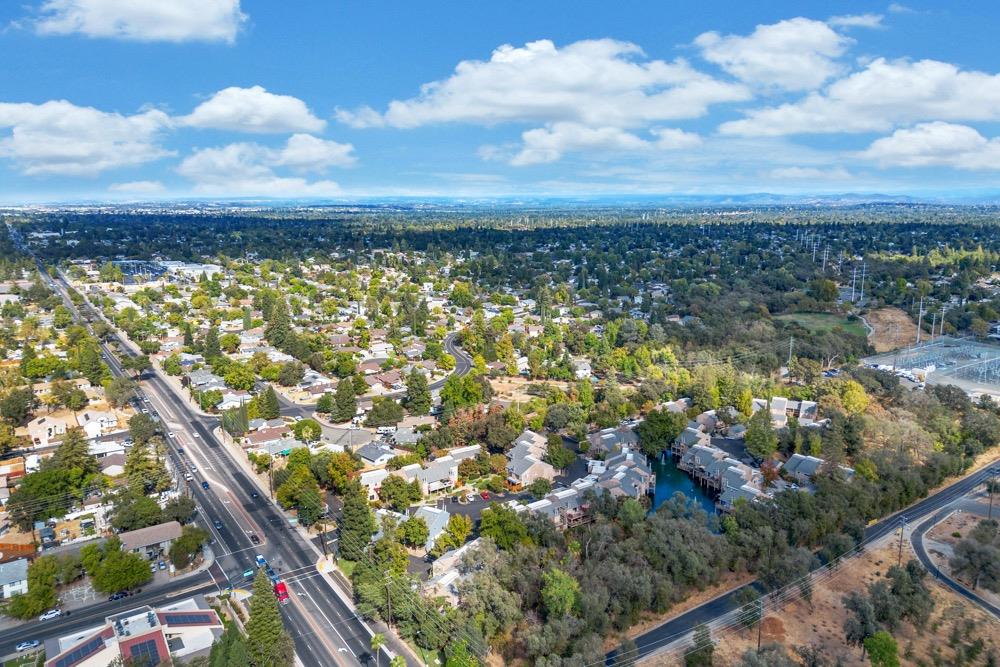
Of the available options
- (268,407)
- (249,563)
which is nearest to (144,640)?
(249,563)

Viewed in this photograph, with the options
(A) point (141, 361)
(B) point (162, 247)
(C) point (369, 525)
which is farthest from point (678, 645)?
(B) point (162, 247)

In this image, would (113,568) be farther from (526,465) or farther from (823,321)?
(823,321)

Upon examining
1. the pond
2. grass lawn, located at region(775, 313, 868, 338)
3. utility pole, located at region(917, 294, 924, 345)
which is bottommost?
the pond

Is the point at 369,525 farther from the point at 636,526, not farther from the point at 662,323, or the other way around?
the point at 662,323

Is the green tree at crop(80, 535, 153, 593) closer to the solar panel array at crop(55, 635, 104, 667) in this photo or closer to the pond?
the solar panel array at crop(55, 635, 104, 667)

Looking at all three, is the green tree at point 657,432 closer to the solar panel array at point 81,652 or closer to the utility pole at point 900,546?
the utility pole at point 900,546

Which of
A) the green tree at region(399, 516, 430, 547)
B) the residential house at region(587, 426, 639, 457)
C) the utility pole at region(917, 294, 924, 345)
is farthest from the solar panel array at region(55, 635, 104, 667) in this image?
the utility pole at region(917, 294, 924, 345)
